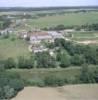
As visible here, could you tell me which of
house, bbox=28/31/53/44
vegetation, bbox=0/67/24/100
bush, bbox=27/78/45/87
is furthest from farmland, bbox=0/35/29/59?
bush, bbox=27/78/45/87

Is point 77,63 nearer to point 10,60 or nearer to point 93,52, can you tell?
point 93,52

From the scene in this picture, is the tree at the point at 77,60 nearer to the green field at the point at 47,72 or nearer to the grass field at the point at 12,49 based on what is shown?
the green field at the point at 47,72

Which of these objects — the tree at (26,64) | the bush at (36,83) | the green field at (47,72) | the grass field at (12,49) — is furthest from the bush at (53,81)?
the grass field at (12,49)

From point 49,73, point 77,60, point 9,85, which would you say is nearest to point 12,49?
point 77,60

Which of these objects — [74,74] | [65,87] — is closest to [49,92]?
[65,87]

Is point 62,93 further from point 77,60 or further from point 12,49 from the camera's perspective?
point 12,49
